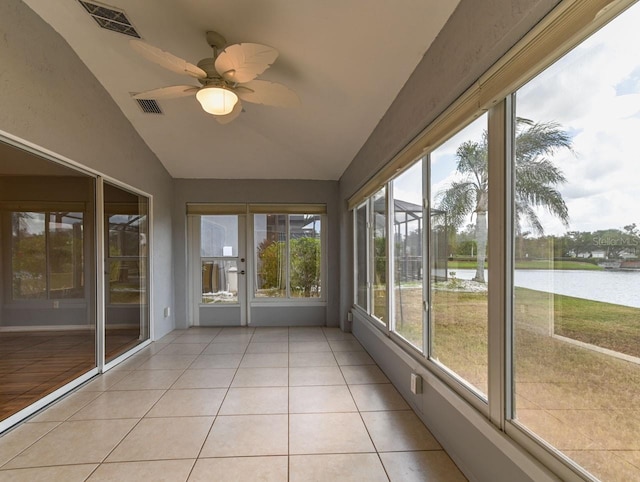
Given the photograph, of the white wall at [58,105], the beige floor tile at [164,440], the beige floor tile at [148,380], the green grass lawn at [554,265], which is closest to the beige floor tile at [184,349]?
the beige floor tile at [148,380]

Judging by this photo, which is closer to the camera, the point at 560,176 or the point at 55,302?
the point at 560,176

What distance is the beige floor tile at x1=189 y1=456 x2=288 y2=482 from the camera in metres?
1.78

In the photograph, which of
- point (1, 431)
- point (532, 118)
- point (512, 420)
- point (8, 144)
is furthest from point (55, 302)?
point (532, 118)

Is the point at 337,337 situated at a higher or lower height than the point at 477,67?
lower

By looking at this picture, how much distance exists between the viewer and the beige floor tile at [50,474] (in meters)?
1.80

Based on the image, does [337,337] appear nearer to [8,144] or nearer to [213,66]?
[213,66]

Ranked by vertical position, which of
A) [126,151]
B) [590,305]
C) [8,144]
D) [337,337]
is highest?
[126,151]

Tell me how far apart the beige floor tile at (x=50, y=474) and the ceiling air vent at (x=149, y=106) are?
10.7ft

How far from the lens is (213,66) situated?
224 cm

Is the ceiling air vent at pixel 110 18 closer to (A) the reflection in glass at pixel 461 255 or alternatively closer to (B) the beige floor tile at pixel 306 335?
(A) the reflection in glass at pixel 461 255

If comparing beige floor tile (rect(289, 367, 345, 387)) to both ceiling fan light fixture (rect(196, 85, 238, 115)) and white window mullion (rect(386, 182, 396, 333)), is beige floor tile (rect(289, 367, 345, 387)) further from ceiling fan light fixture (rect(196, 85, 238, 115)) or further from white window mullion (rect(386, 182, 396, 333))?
ceiling fan light fixture (rect(196, 85, 238, 115))

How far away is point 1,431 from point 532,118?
11.8ft

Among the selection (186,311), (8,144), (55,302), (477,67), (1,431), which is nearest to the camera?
(477,67)

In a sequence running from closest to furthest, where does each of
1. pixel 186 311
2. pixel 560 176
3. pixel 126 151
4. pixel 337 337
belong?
1. pixel 560 176
2. pixel 126 151
3. pixel 337 337
4. pixel 186 311
